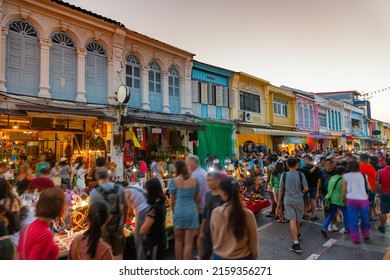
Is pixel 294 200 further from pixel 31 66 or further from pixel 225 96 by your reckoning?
pixel 225 96

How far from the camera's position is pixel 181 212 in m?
3.88

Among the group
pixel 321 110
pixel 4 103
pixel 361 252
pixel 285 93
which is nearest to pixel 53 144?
pixel 4 103

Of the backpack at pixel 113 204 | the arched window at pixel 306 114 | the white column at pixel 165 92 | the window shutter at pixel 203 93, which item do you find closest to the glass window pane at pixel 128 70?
the white column at pixel 165 92

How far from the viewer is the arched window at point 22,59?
8.61 m

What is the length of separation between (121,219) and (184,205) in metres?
0.93

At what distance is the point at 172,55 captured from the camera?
13117mm

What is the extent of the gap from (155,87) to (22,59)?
5.51m

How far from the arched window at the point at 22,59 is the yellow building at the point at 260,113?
35.0 feet

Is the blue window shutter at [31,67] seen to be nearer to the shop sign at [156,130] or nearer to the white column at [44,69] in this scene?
the white column at [44,69]

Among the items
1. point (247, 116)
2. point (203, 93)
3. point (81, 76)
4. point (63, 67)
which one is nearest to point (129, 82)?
point (81, 76)

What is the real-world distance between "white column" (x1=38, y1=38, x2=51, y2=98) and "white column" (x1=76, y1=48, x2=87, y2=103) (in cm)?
105

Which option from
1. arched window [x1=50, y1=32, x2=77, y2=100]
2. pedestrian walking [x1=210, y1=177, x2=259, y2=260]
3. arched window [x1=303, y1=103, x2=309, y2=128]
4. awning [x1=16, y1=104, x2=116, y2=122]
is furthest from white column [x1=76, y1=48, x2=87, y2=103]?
arched window [x1=303, y1=103, x2=309, y2=128]

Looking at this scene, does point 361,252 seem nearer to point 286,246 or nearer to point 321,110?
point 286,246

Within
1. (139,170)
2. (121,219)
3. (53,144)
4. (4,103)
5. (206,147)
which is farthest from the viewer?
(206,147)
